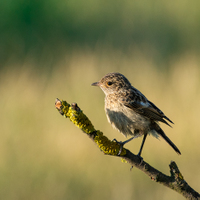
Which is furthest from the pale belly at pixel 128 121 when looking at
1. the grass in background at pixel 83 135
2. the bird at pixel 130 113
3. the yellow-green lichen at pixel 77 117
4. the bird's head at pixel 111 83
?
the grass in background at pixel 83 135

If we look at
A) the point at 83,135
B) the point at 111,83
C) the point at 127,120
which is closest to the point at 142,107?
the point at 127,120

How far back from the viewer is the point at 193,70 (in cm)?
709

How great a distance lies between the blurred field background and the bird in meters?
1.55

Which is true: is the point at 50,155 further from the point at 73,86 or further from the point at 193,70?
the point at 193,70

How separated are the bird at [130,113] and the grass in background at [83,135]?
155 centimetres

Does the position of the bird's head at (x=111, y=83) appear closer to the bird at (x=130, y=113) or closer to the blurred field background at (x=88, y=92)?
the bird at (x=130, y=113)

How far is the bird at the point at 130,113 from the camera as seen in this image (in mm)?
4363

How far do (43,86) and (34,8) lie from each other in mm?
3804

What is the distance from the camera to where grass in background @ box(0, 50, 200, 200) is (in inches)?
237

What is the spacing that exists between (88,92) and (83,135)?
0.80 m

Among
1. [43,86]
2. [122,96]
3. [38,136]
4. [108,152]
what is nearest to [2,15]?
[43,86]

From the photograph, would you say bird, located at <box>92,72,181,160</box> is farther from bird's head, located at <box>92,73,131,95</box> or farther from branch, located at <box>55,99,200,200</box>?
branch, located at <box>55,99,200,200</box>

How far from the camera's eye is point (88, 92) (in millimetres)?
6902

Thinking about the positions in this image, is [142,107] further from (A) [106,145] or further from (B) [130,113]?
(A) [106,145]
